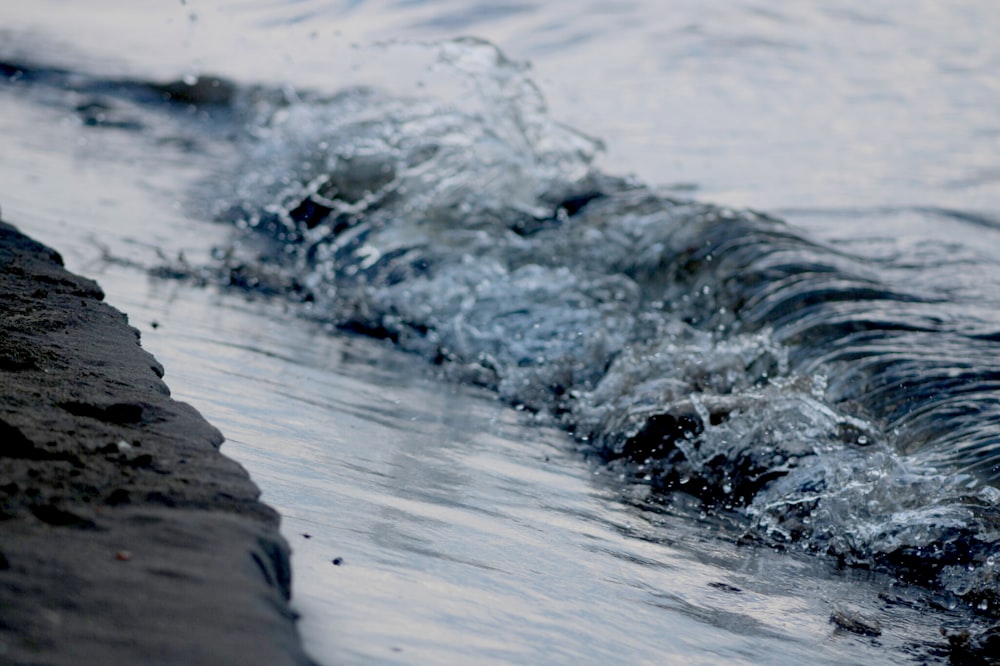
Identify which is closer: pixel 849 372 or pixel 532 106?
pixel 849 372

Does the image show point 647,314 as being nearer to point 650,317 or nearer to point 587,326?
point 650,317

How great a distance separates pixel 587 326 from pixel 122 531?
356cm

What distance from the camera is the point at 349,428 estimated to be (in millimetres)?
2781

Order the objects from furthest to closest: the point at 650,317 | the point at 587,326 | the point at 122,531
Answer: the point at 650,317
the point at 587,326
the point at 122,531

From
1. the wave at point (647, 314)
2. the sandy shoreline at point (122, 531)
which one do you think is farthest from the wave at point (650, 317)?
the sandy shoreline at point (122, 531)

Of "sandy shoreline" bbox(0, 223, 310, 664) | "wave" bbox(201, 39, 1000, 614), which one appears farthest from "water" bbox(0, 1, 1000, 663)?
"sandy shoreline" bbox(0, 223, 310, 664)

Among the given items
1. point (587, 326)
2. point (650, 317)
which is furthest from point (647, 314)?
point (587, 326)

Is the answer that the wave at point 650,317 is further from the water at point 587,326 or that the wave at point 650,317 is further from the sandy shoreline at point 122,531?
the sandy shoreline at point 122,531

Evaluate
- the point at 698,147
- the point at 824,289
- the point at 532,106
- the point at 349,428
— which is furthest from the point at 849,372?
the point at 698,147

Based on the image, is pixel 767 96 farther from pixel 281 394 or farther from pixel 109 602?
pixel 109 602

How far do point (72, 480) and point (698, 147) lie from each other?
8.31 m

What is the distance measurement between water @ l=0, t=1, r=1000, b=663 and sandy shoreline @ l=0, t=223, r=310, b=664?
0.53 feet

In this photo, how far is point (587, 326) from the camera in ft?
15.8

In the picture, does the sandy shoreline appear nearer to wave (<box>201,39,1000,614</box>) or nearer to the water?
the water
